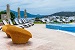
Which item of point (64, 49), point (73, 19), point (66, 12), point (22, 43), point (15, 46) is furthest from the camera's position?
point (66, 12)

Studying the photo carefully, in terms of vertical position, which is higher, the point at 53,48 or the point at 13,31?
the point at 13,31

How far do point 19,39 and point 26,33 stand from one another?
321mm

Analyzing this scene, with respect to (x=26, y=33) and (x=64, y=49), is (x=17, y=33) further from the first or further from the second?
(x=64, y=49)

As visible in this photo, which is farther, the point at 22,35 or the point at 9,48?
the point at 22,35

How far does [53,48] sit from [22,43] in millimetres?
1291

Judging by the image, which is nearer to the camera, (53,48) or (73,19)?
(53,48)

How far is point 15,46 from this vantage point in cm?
681

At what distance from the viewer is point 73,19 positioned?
28.3m

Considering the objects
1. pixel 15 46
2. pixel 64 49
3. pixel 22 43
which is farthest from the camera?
pixel 22 43

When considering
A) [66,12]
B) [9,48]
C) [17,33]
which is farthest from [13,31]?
[66,12]

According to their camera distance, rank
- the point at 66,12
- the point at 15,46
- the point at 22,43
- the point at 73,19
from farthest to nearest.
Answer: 1. the point at 66,12
2. the point at 73,19
3. the point at 22,43
4. the point at 15,46

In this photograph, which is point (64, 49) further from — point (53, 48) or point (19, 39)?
point (19, 39)

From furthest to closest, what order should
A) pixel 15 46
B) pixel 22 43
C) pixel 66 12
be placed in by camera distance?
1. pixel 66 12
2. pixel 22 43
3. pixel 15 46

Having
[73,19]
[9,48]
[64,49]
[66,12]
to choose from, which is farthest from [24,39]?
[66,12]
